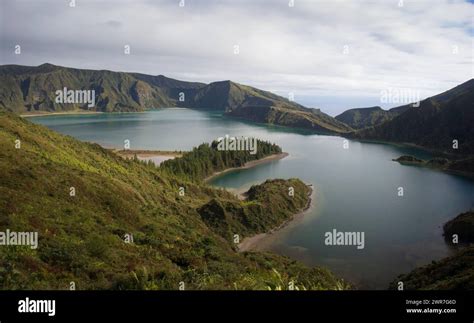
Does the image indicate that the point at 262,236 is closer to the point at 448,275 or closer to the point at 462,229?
the point at 448,275

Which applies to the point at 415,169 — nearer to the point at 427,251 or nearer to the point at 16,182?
the point at 427,251

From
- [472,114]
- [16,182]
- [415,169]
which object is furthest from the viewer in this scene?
[472,114]

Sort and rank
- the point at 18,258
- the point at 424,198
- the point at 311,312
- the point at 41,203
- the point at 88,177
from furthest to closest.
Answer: the point at 424,198 → the point at 88,177 → the point at 41,203 → the point at 18,258 → the point at 311,312

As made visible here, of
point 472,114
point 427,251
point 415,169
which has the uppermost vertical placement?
point 472,114

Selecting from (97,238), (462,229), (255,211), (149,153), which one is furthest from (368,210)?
(149,153)

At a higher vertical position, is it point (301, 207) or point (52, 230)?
point (52, 230)

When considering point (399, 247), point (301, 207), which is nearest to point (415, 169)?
point (301, 207)

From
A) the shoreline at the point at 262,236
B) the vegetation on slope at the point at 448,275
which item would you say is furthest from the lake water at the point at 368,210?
the vegetation on slope at the point at 448,275
